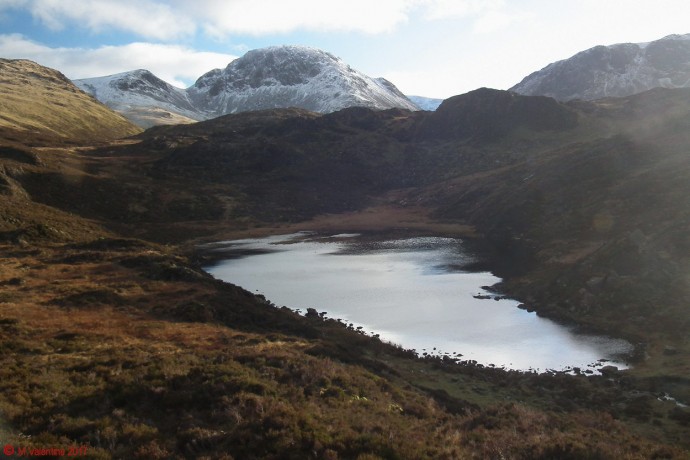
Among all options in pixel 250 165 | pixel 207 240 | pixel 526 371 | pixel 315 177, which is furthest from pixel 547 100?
pixel 526 371

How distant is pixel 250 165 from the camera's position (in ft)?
577

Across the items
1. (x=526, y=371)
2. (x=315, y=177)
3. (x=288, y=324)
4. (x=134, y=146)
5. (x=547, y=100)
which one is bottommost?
(x=526, y=371)

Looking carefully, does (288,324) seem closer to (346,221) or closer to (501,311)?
(501,311)

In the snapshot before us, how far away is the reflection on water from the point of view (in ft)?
139

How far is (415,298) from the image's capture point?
5816 cm

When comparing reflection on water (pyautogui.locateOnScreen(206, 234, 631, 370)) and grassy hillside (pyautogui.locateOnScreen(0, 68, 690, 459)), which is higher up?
grassy hillside (pyautogui.locateOnScreen(0, 68, 690, 459))

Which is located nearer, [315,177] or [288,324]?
[288,324]

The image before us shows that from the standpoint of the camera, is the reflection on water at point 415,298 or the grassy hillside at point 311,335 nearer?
the grassy hillside at point 311,335

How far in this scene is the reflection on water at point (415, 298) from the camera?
4222 centimetres

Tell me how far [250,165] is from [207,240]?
70924 millimetres

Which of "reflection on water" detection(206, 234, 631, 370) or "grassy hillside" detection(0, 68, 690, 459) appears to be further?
"reflection on water" detection(206, 234, 631, 370)

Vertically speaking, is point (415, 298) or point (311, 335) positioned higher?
point (311, 335)

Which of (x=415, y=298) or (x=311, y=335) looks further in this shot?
(x=415, y=298)

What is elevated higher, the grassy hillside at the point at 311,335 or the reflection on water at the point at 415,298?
the grassy hillside at the point at 311,335
